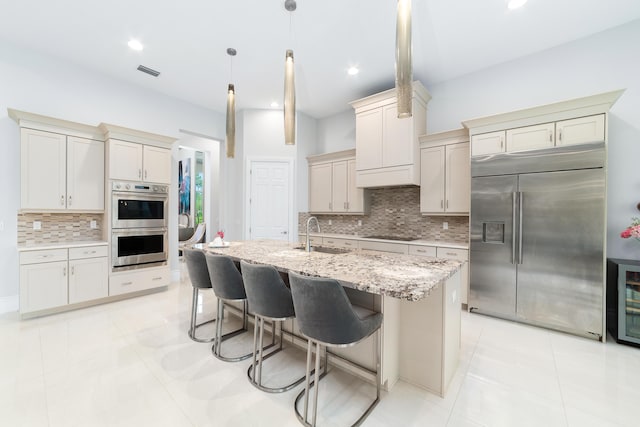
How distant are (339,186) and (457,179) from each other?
6.63 feet

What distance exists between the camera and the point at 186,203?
748 cm

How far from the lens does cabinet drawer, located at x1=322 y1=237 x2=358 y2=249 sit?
4.49 metres

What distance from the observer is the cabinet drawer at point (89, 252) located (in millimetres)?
3367

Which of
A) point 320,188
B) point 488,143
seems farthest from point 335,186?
point 488,143

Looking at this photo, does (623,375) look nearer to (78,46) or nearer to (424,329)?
(424,329)

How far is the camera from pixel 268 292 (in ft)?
5.93

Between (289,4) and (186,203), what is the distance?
20.5 ft

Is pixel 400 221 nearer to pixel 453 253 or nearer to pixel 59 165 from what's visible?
pixel 453 253

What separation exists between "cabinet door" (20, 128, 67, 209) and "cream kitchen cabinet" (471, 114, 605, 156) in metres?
5.22

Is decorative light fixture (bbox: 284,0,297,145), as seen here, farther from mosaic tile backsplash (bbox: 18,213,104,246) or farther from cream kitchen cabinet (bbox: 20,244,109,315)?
mosaic tile backsplash (bbox: 18,213,104,246)

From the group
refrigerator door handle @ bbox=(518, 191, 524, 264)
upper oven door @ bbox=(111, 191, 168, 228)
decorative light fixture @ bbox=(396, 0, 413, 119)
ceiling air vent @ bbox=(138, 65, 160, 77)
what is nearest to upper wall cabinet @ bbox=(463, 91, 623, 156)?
refrigerator door handle @ bbox=(518, 191, 524, 264)

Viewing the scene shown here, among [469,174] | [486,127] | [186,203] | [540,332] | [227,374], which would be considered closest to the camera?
[227,374]

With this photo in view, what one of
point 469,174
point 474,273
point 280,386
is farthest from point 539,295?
point 280,386

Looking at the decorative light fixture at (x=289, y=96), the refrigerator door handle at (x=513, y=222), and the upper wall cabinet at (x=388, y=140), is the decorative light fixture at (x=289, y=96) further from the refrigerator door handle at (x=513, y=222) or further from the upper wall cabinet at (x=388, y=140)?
the refrigerator door handle at (x=513, y=222)
